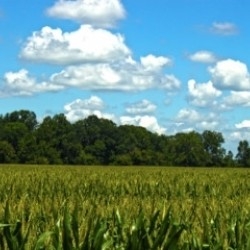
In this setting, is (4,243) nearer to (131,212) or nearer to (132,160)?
(131,212)

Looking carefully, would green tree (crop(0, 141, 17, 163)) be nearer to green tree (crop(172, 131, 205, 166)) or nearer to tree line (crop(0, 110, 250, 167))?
tree line (crop(0, 110, 250, 167))

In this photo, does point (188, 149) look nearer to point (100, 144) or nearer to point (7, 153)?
point (100, 144)

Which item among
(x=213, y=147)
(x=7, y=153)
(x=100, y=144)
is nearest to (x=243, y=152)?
(x=213, y=147)

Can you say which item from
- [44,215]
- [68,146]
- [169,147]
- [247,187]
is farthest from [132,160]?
[44,215]

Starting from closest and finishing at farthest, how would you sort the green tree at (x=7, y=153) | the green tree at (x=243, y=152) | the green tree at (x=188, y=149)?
the green tree at (x=7, y=153) → the green tree at (x=188, y=149) → the green tree at (x=243, y=152)

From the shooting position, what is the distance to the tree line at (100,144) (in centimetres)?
13938

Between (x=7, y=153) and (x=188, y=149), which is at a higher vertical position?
(x=188, y=149)

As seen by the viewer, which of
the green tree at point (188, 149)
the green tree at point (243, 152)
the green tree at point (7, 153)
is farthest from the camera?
the green tree at point (243, 152)

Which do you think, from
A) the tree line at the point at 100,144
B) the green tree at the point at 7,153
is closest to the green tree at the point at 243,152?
the tree line at the point at 100,144

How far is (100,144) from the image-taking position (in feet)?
523

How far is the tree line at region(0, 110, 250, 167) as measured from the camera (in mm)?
139375

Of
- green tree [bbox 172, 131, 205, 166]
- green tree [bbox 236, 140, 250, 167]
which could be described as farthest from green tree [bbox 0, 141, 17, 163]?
green tree [bbox 236, 140, 250, 167]

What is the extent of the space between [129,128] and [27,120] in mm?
27124

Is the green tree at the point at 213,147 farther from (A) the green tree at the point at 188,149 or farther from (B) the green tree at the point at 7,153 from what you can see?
(B) the green tree at the point at 7,153
